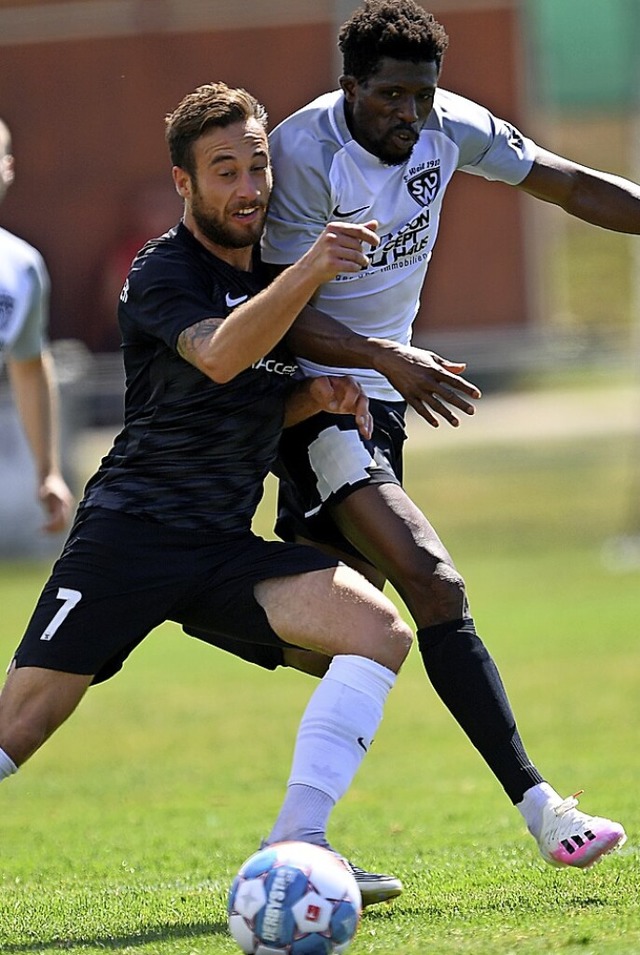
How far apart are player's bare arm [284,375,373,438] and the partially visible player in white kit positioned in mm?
62

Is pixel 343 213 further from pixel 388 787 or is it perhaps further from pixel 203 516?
pixel 388 787

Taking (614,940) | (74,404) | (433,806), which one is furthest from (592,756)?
(74,404)

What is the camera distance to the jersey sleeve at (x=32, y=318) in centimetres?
689

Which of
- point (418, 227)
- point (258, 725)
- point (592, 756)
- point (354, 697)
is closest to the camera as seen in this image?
point (354, 697)

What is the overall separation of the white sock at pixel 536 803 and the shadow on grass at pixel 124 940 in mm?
969

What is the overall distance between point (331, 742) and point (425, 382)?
3.47ft

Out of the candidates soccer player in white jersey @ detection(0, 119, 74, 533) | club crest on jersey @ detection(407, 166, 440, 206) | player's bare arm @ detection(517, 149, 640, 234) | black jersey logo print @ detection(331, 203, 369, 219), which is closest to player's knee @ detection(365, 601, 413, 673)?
black jersey logo print @ detection(331, 203, 369, 219)

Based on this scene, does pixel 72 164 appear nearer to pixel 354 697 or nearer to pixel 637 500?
pixel 637 500

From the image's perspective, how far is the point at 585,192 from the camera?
582 centimetres

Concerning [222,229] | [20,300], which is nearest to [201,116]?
[222,229]

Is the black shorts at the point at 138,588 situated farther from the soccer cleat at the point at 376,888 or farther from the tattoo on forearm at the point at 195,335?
the soccer cleat at the point at 376,888

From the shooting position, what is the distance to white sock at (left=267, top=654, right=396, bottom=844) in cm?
458

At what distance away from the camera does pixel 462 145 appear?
556 centimetres

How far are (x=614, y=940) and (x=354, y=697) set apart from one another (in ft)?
3.23
